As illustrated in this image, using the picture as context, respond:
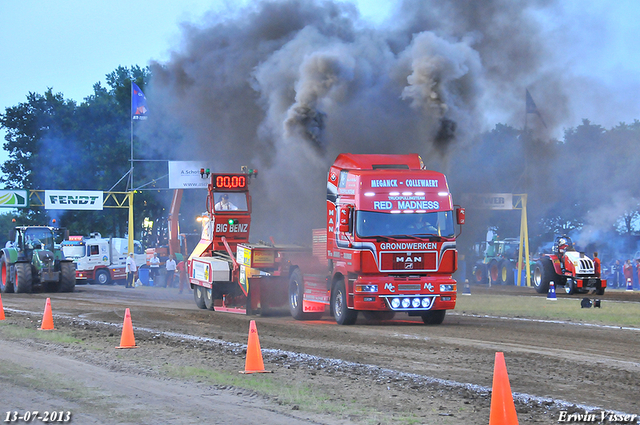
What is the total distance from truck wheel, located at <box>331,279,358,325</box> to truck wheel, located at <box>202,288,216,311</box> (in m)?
5.42

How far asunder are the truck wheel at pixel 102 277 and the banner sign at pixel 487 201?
21.5 m

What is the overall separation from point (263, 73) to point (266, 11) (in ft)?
10.9

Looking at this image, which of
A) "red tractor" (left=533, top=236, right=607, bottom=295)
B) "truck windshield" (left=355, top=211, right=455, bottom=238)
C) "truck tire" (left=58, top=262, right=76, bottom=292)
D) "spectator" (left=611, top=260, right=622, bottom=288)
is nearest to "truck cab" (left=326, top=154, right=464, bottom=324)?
"truck windshield" (left=355, top=211, right=455, bottom=238)

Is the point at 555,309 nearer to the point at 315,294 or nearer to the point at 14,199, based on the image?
the point at 315,294

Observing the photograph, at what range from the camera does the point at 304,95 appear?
76.5ft

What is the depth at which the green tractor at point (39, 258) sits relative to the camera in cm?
2977

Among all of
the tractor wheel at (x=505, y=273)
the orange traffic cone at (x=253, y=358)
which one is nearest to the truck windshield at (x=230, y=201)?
the orange traffic cone at (x=253, y=358)

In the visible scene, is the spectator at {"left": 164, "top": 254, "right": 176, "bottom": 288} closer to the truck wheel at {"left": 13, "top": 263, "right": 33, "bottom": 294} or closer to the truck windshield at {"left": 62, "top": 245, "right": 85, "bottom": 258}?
the truck windshield at {"left": 62, "top": 245, "right": 85, "bottom": 258}

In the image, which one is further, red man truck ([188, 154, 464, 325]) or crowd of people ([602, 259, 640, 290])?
crowd of people ([602, 259, 640, 290])

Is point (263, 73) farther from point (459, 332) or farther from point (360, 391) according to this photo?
point (360, 391)

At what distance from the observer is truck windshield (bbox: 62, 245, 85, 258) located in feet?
138

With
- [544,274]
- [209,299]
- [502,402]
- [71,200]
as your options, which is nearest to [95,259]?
[71,200]

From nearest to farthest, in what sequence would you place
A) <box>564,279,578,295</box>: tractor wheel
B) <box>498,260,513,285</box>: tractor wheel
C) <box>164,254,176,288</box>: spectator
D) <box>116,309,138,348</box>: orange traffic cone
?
<box>116,309,138,348</box>: orange traffic cone → <box>564,279,578,295</box>: tractor wheel → <box>164,254,176,288</box>: spectator → <box>498,260,513,285</box>: tractor wheel

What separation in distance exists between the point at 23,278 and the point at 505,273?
23728 millimetres
